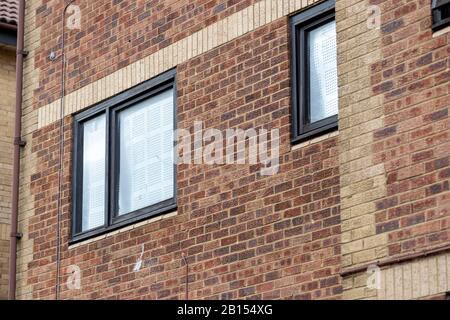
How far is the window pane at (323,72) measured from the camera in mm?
11383

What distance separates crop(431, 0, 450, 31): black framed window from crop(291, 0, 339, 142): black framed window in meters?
1.64

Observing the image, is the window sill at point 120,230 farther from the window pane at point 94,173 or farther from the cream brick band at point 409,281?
the cream brick band at point 409,281

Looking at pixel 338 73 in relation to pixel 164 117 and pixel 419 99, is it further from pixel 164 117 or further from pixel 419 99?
pixel 164 117

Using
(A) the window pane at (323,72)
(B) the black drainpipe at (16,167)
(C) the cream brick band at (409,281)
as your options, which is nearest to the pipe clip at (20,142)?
(B) the black drainpipe at (16,167)

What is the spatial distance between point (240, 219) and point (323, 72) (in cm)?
155

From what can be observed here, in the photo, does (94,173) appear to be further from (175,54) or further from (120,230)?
(175,54)

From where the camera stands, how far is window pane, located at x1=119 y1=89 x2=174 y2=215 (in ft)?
43.0

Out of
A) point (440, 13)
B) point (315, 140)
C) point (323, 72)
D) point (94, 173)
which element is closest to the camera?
point (440, 13)

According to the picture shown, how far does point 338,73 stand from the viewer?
10.6 meters

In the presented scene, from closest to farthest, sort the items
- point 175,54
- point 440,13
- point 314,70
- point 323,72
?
point 440,13 < point 323,72 < point 314,70 < point 175,54

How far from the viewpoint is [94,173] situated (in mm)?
14039

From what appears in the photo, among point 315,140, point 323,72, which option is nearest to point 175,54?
point 323,72

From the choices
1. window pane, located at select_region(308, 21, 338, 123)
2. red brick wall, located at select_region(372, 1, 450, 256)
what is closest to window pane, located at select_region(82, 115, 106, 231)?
window pane, located at select_region(308, 21, 338, 123)

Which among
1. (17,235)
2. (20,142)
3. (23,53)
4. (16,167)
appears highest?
(23,53)
